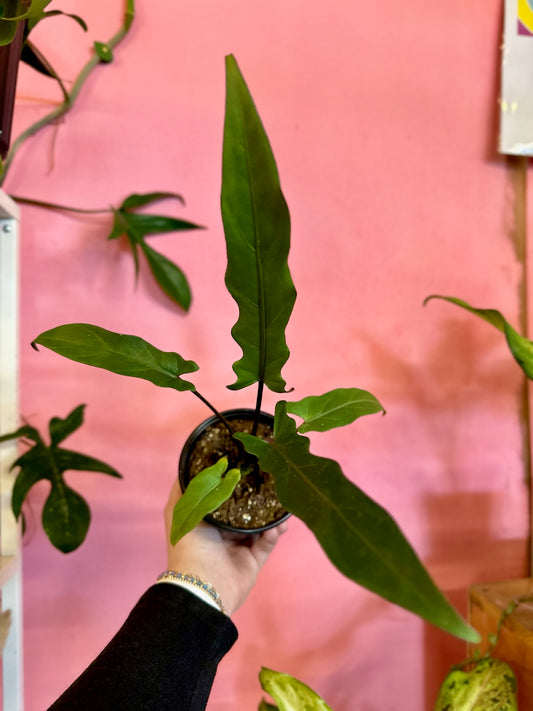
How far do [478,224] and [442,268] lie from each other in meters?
0.12

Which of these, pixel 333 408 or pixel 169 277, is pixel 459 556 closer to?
pixel 333 408

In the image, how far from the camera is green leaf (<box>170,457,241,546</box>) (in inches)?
16.7

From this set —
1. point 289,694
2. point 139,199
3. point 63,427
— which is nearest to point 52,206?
point 139,199

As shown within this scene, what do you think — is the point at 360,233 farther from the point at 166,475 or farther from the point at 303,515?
the point at 303,515

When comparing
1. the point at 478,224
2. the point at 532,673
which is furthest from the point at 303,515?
the point at 478,224

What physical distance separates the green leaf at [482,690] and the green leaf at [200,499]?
60cm

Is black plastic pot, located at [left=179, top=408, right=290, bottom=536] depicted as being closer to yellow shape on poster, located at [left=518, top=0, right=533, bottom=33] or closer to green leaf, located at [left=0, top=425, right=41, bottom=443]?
green leaf, located at [left=0, top=425, right=41, bottom=443]

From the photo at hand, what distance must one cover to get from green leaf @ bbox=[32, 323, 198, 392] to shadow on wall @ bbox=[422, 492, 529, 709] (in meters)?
0.72

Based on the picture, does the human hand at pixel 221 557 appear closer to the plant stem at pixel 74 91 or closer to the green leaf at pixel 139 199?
the green leaf at pixel 139 199

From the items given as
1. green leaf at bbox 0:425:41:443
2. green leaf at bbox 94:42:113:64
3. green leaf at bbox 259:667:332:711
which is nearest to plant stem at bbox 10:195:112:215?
A: green leaf at bbox 94:42:113:64

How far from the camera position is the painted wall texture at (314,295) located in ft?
2.85

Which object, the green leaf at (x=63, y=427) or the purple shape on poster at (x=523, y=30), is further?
the purple shape on poster at (x=523, y=30)

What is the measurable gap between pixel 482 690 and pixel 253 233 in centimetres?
79

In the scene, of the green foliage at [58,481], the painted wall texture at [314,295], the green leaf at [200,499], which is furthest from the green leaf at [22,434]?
the green leaf at [200,499]
